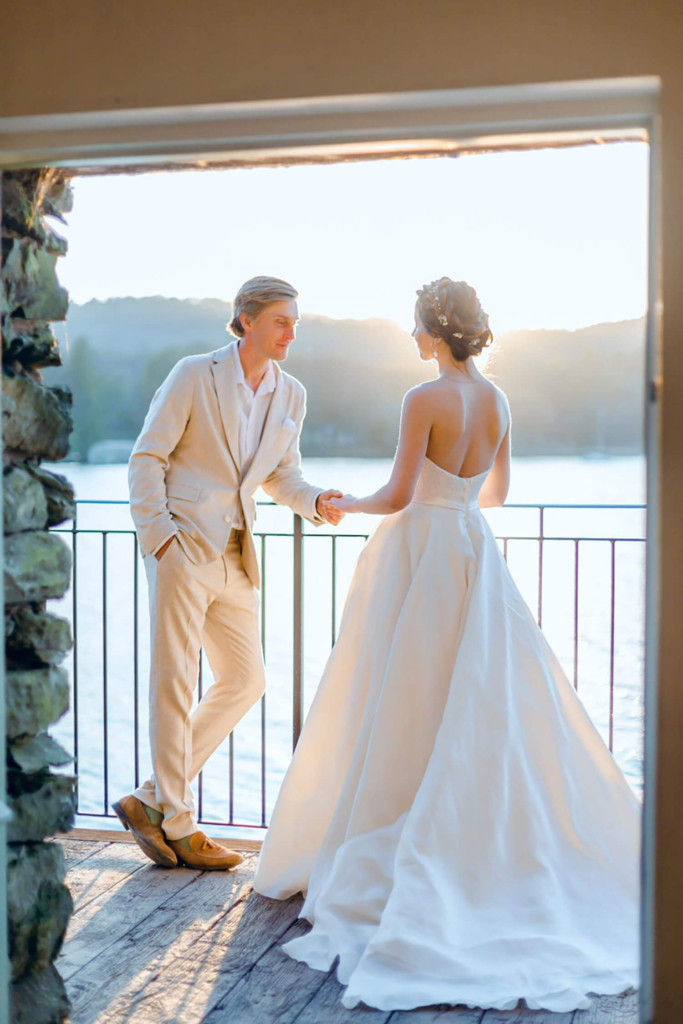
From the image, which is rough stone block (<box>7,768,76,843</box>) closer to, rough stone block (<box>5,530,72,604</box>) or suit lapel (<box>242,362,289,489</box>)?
rough stone block (<box>5,530,72,604</box>)

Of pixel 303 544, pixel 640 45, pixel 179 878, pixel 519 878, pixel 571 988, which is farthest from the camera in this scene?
pixel 303 544

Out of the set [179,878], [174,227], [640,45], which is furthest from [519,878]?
[174,227]

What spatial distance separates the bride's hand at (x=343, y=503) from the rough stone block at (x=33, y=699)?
4.32 ft

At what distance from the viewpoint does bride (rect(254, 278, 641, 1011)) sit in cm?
228

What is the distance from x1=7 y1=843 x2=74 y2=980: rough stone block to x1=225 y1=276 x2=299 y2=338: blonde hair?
179 centimetres

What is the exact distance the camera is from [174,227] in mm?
8492

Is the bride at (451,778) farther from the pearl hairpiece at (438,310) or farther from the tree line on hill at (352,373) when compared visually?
the tree line on hill at (352,373)

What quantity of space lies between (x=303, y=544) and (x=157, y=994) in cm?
145

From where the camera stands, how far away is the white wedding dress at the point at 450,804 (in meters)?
2.26

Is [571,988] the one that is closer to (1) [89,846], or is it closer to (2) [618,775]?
(2) [618,775]

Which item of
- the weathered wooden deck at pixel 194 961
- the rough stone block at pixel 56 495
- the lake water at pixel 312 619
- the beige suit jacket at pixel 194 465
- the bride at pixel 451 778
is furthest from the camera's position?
the lake water at pixel 312 619

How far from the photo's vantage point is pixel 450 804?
253 centimetres

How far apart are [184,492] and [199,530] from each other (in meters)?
0.13

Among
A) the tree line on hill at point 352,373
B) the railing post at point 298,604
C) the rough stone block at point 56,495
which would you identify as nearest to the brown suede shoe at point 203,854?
the railing post at point 298,604
